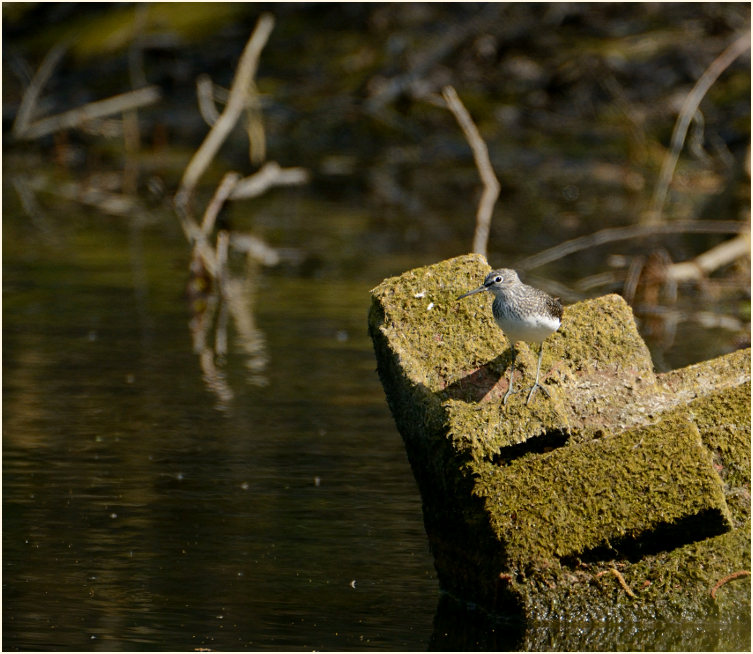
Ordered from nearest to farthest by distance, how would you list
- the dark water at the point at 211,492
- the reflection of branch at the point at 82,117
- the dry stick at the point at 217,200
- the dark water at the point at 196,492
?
the dark water at the point at 211,492 < the dark water at the point at 196,492 < the dry stick at the point at 217,200 < the reflection of branch at the point at 82,117

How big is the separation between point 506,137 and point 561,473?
26963mm

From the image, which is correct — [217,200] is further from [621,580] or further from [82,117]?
[621,580]

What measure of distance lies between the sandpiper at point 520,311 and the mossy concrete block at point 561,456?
276 millimetres

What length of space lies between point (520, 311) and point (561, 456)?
78 cm

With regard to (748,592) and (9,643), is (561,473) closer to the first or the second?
(748,592)

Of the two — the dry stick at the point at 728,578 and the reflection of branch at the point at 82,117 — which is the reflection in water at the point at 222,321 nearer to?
the reflection of branch at the point at 82,117

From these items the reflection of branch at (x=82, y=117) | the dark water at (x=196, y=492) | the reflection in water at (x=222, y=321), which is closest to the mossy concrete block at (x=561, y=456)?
the dark water at (x=196, y=492)

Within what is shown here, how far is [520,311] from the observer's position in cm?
681

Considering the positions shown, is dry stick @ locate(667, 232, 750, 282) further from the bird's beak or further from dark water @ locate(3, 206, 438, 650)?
the bird's beak

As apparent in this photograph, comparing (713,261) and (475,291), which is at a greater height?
(713,261)

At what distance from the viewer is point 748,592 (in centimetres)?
725

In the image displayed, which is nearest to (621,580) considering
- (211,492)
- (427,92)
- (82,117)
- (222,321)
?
(211,492)

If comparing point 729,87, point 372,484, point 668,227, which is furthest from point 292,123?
point 372,484

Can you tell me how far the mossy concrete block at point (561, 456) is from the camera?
6.85 meters
